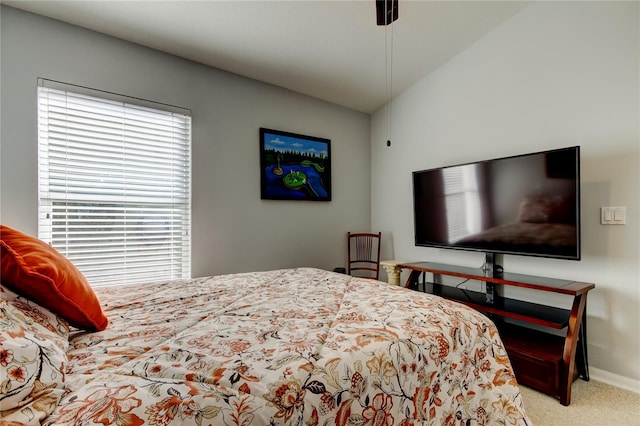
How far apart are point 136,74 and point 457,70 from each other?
299cm

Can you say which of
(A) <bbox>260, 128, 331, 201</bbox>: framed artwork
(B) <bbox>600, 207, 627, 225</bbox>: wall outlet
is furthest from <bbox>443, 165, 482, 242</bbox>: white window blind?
(A) <bbox>260, 128, 331, 201</bbox>: framed artwork

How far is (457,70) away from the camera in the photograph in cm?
323

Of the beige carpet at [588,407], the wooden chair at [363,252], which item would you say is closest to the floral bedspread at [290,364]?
the beige carpet at [588,407]

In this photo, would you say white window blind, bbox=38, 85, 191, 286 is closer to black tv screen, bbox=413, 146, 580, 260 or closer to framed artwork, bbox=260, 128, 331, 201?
framed artwork, bbox=260, 128, 331, 201

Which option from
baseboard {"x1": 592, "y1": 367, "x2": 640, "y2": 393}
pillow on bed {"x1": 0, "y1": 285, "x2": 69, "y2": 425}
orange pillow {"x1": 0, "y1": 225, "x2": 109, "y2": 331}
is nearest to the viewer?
pillow on bed {"x1": 0, "y1": 285, "x2": 69, "y2": 425}

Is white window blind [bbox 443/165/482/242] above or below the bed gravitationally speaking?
above

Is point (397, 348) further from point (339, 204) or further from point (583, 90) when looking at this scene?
point (339, 204)

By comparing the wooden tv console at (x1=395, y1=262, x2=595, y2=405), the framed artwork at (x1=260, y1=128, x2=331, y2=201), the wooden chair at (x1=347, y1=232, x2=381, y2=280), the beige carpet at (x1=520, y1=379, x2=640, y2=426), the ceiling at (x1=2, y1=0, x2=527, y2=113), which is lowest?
the beige carpet at (x1=520, y1=379, x2=640, y2=426)

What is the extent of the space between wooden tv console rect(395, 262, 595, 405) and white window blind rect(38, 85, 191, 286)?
95.3 inches

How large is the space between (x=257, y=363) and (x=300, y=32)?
261 centimetres

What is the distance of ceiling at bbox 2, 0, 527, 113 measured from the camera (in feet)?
7.46

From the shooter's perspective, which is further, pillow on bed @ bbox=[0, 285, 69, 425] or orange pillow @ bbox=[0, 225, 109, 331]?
orange pillow @ bbox=[0, 225, 109, 331]

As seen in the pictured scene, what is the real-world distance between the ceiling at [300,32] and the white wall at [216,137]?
14cm

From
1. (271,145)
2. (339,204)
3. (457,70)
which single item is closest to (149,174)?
(271,145)
